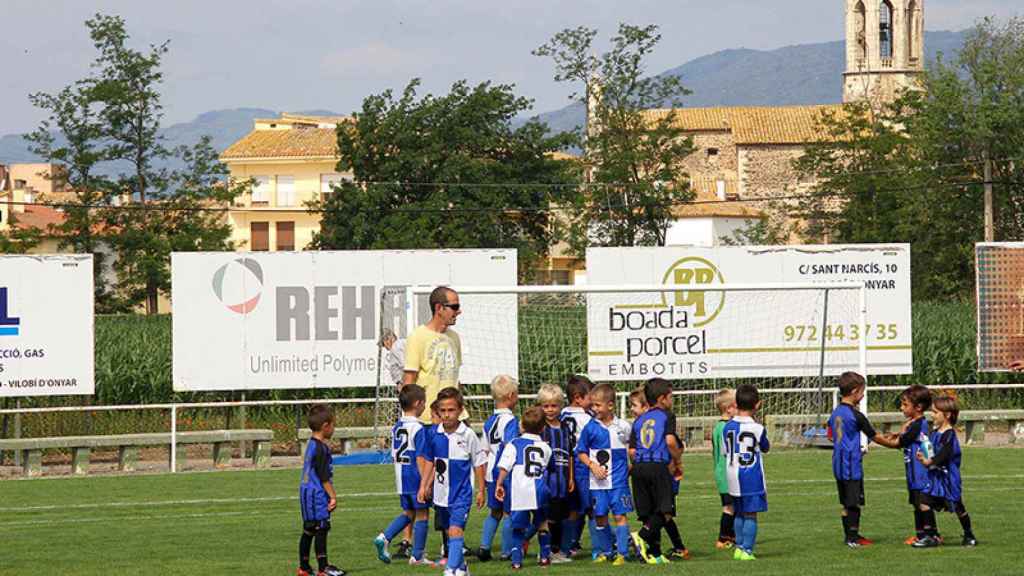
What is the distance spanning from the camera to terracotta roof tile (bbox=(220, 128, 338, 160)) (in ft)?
380

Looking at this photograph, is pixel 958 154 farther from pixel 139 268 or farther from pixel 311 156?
pixel 311 156

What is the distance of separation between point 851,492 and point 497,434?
9.73ft

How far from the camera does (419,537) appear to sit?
13062mm

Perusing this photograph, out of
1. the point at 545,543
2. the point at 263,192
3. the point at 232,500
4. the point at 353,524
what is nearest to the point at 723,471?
the point at 545,543

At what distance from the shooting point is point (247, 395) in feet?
95.7

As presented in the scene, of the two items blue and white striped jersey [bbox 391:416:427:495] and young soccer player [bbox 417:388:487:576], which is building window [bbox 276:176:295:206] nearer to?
blue and white striped jersey [bbox 391:416:427:495]

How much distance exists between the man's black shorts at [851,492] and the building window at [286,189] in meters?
104

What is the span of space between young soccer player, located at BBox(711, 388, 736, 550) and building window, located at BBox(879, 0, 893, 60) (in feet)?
403

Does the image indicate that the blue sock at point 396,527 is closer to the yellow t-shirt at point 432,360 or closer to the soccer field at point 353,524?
the soccer field at point 353,524

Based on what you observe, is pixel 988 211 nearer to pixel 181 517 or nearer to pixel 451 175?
pixel 451 175

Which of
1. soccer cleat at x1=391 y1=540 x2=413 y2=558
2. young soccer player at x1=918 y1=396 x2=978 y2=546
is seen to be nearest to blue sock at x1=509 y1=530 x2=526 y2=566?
soccer cleat at x1=391 y1=540 x2=413 y2=558

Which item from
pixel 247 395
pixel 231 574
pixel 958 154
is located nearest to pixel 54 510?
pixel 231 574

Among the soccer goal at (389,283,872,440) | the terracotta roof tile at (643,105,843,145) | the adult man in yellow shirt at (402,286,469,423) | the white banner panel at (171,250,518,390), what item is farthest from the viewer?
the terracotta roof tile at (643,105,843,145)

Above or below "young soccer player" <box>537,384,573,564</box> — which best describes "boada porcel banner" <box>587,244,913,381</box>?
above
